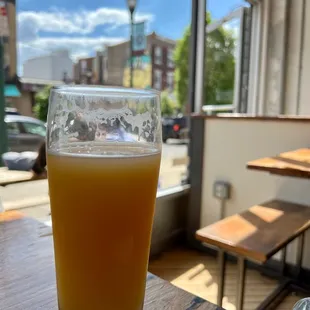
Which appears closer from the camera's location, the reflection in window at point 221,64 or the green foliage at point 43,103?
the green foliage at point 43,103

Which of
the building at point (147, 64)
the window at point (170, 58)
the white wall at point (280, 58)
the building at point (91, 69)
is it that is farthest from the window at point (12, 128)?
the white wall at point (280, 58)

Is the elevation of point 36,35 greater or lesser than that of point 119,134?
greater

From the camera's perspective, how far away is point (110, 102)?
0.35 m

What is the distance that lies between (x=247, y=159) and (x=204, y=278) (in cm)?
89

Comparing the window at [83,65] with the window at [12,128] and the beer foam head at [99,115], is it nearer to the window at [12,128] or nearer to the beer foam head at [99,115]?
the window at [12,128]

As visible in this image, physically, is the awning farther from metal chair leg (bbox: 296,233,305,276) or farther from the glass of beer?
metal chair leg (bbox: 296,233,305,276)

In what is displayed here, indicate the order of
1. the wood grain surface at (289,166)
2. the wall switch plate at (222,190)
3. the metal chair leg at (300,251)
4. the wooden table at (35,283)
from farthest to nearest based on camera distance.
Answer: the wall switch plate at (222,190), the metal chair leg at (300,251), the wood grain surface at (289,166), the wooden table at (35,283)

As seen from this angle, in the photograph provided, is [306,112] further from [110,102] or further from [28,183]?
[110,102]

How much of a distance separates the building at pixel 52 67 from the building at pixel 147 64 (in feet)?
1.10

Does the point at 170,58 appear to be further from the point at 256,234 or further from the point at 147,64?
the point at 256,234

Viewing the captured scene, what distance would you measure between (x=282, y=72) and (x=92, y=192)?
330cm

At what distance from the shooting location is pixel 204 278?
236cm

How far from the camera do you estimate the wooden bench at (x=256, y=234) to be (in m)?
1.46

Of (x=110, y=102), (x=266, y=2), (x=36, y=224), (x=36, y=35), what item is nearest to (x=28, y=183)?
(x=36, y=35)
